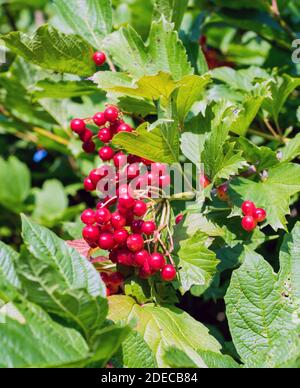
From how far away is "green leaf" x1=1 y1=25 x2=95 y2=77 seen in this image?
1.51 meters

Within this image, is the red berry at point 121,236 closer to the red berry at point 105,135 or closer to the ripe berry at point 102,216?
the ripe berry at point 102,216

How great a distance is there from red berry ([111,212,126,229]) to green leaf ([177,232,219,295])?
0.16 meters

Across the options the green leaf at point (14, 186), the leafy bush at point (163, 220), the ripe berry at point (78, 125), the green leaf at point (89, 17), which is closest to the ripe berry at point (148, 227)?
the leafy bush at point (163, 220)

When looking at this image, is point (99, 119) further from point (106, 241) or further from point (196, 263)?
point (196, 263)

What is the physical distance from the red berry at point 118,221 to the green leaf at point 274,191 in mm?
283

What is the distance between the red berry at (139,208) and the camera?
133cm

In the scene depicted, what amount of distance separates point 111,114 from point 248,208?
0.43 meters

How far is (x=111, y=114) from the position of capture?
1.46 metres

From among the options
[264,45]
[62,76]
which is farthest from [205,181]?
[264,45]

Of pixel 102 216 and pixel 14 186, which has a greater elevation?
pixel 102 216

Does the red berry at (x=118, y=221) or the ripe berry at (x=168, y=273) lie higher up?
the red berry at (x=118, y=221)

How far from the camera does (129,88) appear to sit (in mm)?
1417

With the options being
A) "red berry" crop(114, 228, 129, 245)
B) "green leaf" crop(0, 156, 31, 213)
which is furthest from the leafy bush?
"green leaf" crop(0, 156, 31, 213)

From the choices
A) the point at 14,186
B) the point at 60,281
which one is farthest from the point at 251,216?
the point at 14,186
